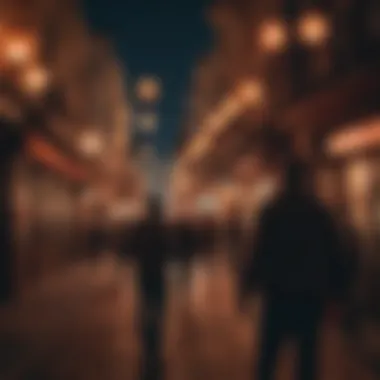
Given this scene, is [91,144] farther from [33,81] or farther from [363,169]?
[363,169]

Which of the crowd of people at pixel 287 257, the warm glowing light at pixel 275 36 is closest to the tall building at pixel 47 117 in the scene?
the warm glowing light at pixel 275 36

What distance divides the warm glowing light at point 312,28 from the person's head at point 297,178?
258 inches

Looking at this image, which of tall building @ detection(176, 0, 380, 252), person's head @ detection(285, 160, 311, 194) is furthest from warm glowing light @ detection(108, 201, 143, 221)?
tall building @ detection(176, 0, 380, 252)

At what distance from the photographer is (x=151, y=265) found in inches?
161

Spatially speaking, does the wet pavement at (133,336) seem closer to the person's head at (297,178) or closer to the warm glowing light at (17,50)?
the person's head at (297,178)

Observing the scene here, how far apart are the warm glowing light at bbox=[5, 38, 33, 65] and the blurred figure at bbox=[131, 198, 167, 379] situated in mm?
7464

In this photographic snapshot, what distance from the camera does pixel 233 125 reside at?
9.44 m

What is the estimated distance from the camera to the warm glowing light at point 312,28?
10000 mm

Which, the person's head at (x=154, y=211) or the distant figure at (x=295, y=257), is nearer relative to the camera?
the distant figure at (x=295, y=257)

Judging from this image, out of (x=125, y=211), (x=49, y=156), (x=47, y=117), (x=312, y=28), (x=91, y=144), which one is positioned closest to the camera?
(x=125, y=211)

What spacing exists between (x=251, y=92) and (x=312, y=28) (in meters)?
1.07

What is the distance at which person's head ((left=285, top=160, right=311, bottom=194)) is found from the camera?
12.3ft

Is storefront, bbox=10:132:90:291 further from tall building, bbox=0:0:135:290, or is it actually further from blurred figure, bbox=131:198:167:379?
blurred figure, bbox=131:198:167:379

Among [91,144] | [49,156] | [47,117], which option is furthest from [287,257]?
[49,156]
